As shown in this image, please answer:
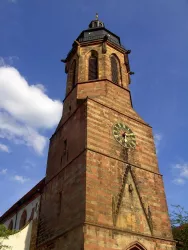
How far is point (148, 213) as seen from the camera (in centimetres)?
1338

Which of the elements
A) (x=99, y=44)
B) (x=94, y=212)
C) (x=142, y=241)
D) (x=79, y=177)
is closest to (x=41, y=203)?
(x=79, y=177)

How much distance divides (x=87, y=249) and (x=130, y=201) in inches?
133

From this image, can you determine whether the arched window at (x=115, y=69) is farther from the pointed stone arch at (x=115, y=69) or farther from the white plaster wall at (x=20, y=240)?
the white plaster wall at (x=20, y=240)

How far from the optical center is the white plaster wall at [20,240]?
13633 mm

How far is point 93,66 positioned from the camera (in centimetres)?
1927

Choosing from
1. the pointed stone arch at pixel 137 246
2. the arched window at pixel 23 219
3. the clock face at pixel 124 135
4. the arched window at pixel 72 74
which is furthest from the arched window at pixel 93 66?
the pointed stone arch at pixel 137 246

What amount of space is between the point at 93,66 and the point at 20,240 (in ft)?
37.4

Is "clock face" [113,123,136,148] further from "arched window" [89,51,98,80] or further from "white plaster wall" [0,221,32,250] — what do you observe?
"white plaster wall" [0,221,32,250]

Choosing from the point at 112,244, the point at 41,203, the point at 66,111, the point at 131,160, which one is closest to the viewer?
the point at 112,244

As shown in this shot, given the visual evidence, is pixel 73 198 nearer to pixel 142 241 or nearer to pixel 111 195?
pixel 111 195

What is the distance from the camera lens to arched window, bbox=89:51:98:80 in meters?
18.7

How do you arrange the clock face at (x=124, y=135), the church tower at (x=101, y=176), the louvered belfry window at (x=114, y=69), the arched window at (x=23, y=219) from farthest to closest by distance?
Result: 1. the louvered belfry window at (x=114, y=69)
2. the arched window at (x=23, y=219)
3. the clock face at (x=124, y=135)
4. the church tower at (x=101, y=176)

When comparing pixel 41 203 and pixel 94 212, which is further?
pixel 41 203

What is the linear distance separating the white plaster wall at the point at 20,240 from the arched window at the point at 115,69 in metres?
10.5
